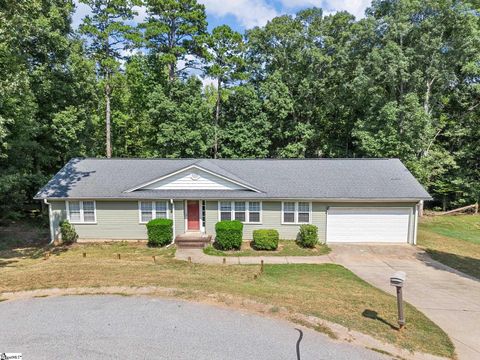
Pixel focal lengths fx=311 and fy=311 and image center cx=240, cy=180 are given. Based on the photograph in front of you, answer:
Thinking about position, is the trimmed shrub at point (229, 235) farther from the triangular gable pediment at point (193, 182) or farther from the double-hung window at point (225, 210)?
the triangular gable pediment at point (193, 182)

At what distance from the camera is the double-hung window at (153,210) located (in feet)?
54.5

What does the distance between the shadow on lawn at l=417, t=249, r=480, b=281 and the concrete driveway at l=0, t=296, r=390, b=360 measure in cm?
870

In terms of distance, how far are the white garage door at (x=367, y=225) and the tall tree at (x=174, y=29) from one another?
20.6 m

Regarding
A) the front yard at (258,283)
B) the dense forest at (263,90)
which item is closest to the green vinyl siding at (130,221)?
the front yard at (258,283)

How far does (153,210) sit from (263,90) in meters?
17.0

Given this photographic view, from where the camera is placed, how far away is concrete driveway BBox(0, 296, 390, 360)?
18.7 ft

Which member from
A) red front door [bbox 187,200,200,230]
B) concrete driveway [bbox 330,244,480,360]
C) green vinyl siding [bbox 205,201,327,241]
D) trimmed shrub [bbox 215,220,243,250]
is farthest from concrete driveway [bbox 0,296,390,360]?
red front door [bbox 187,200,200,230]

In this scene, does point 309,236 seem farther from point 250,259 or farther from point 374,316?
point 374,316

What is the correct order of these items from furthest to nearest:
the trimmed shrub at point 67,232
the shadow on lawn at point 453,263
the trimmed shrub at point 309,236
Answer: the trimmed shrub at point 67,232 < the trimmed shrub at point 309,236 < the shadow on lawn at point 453,263

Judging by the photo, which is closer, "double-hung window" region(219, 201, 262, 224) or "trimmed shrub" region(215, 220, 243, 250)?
"trimmed shrub" region(215, 220, 243, 250)

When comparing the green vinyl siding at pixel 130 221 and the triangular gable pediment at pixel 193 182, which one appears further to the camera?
the triangular gable pediment at pixel 193 182

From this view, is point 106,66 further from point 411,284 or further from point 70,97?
point 411,284

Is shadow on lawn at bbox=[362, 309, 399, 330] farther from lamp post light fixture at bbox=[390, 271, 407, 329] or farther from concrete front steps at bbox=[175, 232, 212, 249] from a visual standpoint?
concrete front steps at bbox=[175, 232, 212, 249]

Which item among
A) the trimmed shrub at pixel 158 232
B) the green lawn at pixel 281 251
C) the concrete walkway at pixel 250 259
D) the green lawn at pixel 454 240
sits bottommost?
the green lawn at pixel 454 240
